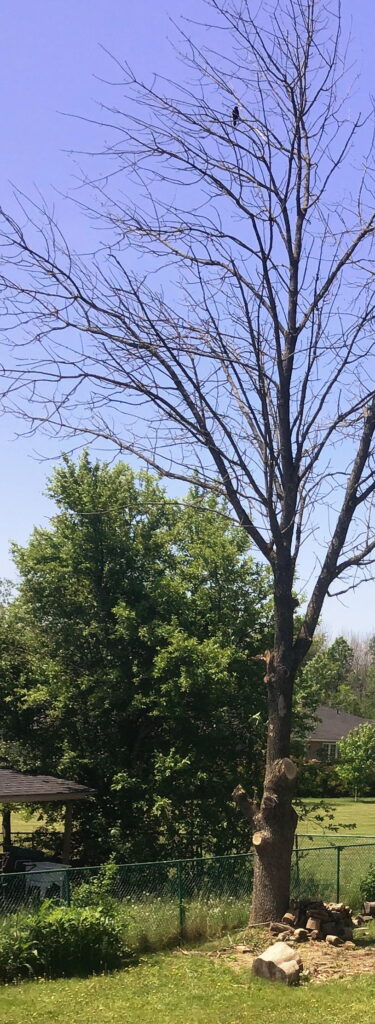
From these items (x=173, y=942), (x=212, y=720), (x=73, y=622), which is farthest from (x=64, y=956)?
(x=73, y=622)

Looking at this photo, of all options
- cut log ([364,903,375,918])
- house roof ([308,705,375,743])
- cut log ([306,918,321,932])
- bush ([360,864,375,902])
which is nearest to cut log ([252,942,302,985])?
cut log ([306,918,321,932])

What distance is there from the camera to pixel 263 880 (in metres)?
11.8

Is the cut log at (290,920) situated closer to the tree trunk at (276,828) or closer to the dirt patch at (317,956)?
the tree trunk at (276,828)

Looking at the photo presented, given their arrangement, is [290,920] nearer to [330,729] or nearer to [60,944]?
[60,944]

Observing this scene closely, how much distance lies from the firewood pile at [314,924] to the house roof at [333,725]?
39.2m

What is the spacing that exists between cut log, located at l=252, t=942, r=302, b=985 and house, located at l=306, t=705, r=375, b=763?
133 ft

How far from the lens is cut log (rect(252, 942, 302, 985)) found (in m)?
9.41

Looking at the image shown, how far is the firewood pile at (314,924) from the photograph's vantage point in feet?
37.4

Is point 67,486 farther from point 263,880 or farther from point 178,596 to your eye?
point 263,880

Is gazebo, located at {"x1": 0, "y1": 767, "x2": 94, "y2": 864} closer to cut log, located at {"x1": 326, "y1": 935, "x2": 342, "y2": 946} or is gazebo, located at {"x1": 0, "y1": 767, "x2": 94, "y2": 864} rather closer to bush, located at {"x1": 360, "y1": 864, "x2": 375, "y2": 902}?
bush, located at {"x1": 360, "y1": 864, "x2": 375, "y2": 902}

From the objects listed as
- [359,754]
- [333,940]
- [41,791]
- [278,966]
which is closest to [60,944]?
[278,966]

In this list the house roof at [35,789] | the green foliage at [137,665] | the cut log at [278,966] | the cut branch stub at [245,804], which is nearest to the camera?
the cut log at [278,966]

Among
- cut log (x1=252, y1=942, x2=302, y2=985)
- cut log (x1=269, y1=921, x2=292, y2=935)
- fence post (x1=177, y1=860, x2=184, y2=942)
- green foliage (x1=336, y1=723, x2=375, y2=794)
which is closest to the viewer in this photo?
cut log (x1=252, y1=942, x2=302, y2=985)

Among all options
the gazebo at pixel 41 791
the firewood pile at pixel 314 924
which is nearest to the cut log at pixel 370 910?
the firewood pile at pixel 314 924
